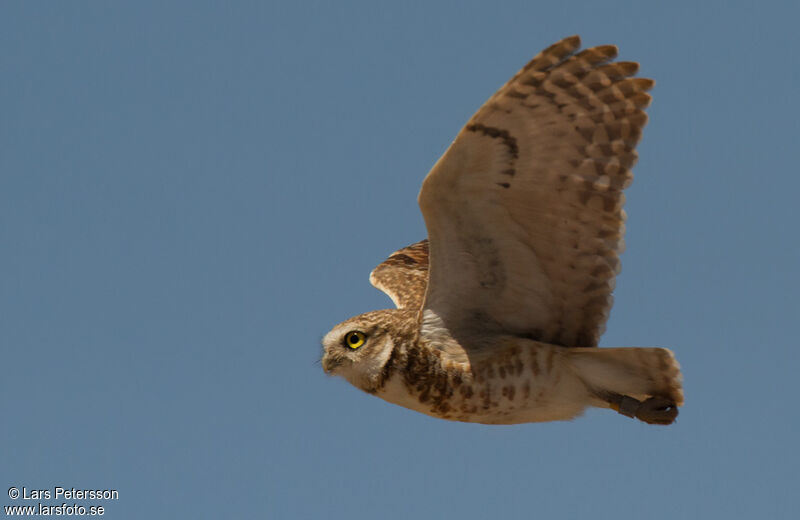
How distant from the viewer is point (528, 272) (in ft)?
22.9

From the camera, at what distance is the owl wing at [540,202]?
627 cm

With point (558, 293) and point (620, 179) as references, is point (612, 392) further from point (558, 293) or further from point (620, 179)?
point (620, 179)

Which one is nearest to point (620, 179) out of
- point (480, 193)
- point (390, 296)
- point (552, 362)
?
point (480, 193)

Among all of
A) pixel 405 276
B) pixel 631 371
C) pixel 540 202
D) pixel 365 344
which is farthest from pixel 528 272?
pixel 405 276

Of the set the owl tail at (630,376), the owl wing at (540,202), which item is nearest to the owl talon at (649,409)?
the owl tail at (630,376)

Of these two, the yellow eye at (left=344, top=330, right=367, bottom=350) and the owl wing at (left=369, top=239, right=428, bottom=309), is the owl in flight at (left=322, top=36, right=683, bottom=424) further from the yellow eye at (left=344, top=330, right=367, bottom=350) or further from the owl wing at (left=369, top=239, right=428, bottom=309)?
the owl wing at (left=369, top=239, right=428, bottom=309)

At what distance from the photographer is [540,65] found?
6203 millimetres

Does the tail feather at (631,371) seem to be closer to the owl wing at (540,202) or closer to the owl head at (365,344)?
the owl wing at (540,202)

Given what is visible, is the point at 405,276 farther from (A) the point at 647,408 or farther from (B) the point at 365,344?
(A) the point at 647,408

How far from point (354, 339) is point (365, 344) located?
4.4 inches

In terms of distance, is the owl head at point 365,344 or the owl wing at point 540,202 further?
the owl head at point 365,344

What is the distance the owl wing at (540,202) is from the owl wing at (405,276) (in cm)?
87

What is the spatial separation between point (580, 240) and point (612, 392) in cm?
105

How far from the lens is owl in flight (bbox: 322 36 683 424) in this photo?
20.7ft
